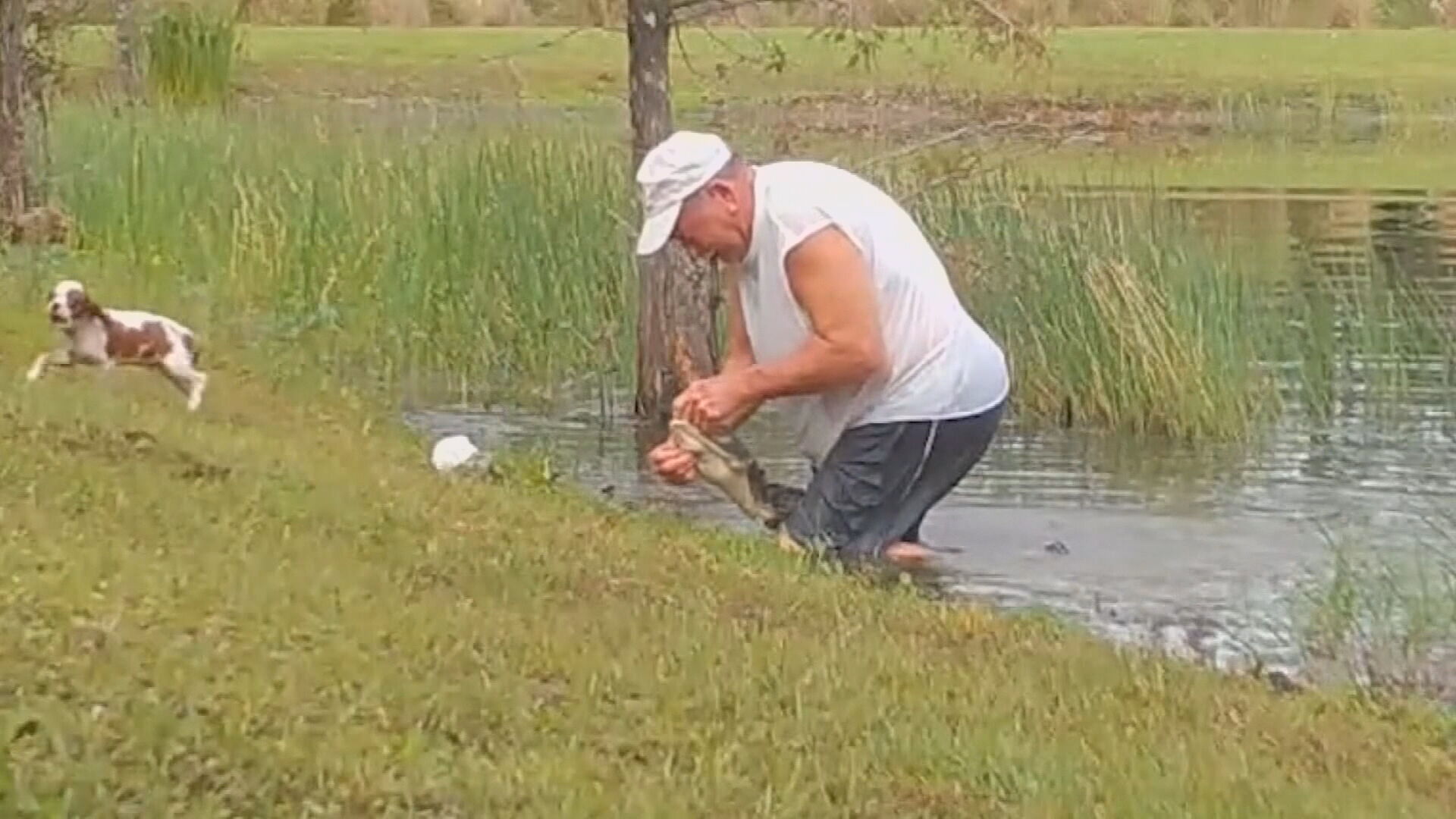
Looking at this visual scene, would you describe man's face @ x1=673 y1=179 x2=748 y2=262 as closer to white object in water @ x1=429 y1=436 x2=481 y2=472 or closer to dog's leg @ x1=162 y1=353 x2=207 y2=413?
white object in water @ x1=429 y1=436 x2=481 y2=472

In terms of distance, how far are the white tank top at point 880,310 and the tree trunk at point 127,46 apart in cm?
1461

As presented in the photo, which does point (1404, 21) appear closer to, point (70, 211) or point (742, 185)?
point (70, 211)

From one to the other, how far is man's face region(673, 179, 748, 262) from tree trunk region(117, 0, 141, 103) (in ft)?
48.7

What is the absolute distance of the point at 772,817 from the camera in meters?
4.62

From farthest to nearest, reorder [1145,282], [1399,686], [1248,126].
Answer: [1248,126], [1145,282], [1399,686]

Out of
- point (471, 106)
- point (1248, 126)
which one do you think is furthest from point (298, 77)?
point (471, 106)

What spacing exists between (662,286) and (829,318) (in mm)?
4158

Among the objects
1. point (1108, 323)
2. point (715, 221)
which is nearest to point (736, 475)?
point (715, 221)

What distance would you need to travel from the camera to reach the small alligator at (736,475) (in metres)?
8.46

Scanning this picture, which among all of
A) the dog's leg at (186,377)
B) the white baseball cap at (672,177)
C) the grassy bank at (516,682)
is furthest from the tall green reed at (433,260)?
the grassy bank at (516,682)

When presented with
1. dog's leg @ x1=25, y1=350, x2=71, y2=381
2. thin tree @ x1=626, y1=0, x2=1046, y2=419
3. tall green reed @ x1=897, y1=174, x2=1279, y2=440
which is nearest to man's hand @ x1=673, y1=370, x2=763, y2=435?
dog's leg @ x1=25, y1=350, x2=71, y2=381

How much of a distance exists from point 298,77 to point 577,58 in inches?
182

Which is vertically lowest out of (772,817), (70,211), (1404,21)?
(1404,21)

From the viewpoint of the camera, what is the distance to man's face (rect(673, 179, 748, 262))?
8.01m
